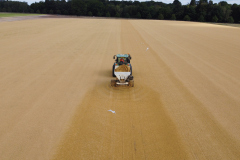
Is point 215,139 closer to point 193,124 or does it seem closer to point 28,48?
point 193,124

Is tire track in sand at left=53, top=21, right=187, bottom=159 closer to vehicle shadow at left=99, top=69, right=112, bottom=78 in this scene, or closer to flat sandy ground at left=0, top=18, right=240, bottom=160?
flat sandy ground at left=0, top=18, right=240, bottom=160

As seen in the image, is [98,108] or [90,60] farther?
[90,60]

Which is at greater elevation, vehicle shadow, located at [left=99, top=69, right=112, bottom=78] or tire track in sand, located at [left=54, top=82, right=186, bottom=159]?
vehicle shadow, located at [left=99, top=69, right=112, bottom=78]

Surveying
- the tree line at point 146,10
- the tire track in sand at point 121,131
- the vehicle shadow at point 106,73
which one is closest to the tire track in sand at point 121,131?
the tire track in sand at point 121,131

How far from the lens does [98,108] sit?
9.61 meters

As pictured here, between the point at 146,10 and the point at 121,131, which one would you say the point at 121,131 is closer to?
the point at 121,131

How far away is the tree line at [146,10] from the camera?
97.7m

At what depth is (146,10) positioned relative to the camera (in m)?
116

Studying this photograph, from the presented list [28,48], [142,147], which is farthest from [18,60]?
[142,147]

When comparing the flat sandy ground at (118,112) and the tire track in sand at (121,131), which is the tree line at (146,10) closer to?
the flat sandy ground at (118,112)

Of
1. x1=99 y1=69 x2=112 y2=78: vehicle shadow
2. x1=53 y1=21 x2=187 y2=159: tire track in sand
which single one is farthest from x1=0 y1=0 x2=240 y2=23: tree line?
x1=53 y1=21 x2=187 y2=159: tire track in sand

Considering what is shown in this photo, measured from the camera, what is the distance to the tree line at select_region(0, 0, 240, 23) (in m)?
97.7

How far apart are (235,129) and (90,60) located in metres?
12.9

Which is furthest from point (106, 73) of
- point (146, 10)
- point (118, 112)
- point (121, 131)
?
point (146, 10)
